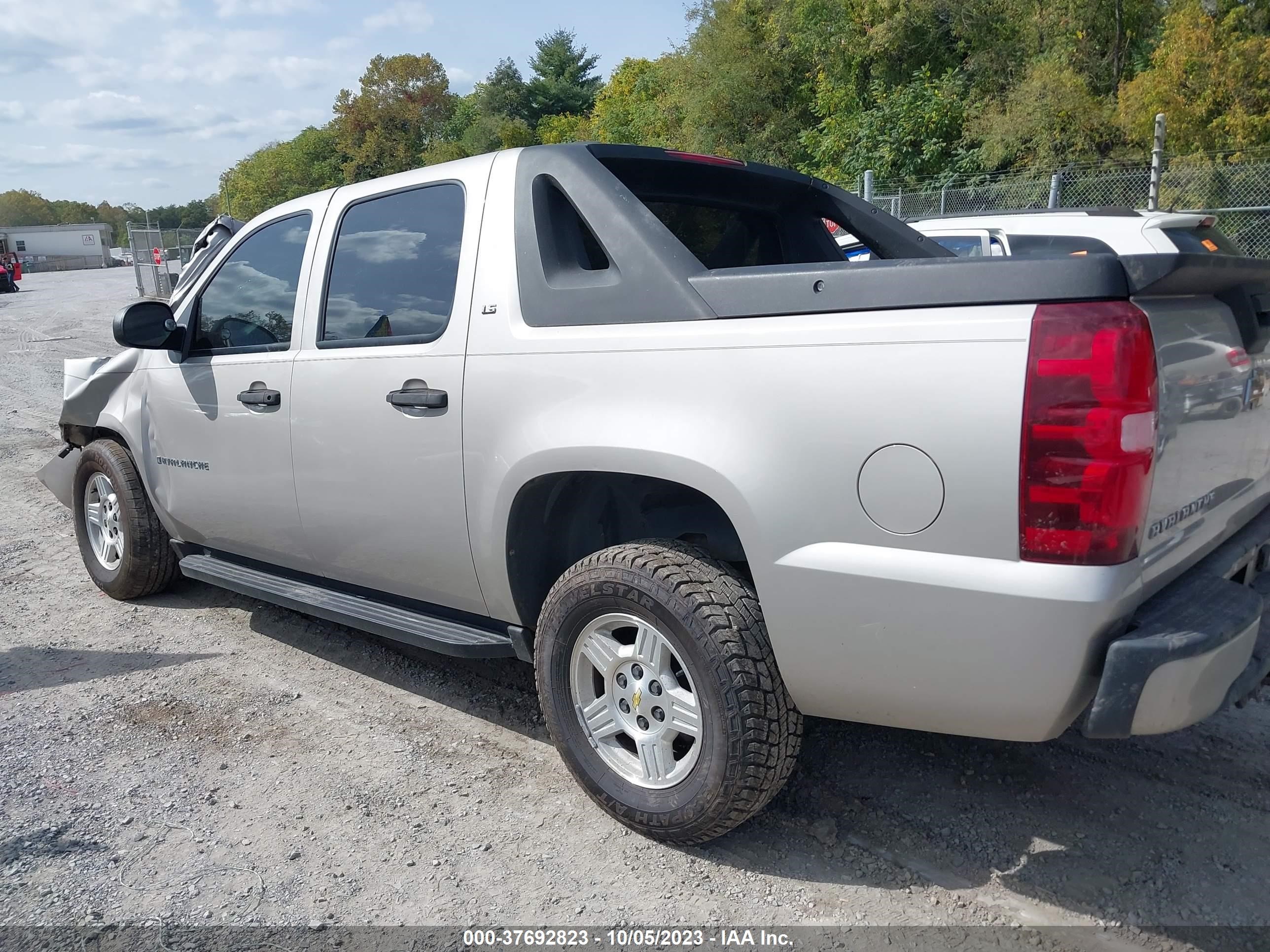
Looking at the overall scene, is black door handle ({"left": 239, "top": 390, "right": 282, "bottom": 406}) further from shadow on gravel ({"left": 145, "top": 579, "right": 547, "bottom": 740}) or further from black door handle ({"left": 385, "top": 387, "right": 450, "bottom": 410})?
shadow on gravel ({"left": 145, "top": 579, "right": 547, "bottom": 740})

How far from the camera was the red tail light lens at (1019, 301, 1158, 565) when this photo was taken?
2.10 metres

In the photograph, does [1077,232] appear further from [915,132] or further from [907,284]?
[915,132]

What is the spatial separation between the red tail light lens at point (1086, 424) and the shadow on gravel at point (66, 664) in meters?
3.65

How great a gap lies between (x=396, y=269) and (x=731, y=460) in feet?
5.43

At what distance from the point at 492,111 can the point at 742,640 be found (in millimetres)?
68891

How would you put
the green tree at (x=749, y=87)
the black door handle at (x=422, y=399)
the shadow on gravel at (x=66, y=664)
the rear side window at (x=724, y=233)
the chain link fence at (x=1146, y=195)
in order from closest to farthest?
the black door handle at (x=422, y=399) → the rear side window at (x=724, y=233) → the shadow on gravel at (x=66, y=664) → the chain link fence at (x=1146, y=195) → the green tree at (x=749, y=87)

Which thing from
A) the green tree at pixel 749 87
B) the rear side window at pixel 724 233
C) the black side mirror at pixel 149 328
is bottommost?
the black side mirror at pixel 149 328

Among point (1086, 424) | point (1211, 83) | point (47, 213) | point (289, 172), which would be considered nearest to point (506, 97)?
A: point (289, 172)

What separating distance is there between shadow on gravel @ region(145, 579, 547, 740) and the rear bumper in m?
2.04

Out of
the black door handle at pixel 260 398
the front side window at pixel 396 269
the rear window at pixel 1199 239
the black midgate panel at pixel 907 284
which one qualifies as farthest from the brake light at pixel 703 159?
the rear window at pixel 1199 239

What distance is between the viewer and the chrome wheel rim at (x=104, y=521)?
201 inches

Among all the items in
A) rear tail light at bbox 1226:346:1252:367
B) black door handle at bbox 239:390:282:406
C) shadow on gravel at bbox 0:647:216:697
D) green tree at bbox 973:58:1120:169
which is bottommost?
shadow on gravel at bbox 0:647:216:697

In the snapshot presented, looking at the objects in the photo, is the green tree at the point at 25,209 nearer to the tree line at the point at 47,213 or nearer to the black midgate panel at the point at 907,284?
the tree line at the point at 47,213

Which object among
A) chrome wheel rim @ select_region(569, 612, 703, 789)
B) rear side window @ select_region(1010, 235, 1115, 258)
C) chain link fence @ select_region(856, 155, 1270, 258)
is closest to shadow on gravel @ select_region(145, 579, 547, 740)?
chrome wheel rim @ select_region(569, 612, 703, 789)
